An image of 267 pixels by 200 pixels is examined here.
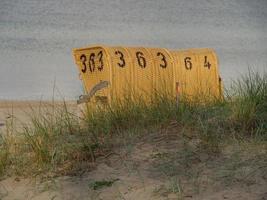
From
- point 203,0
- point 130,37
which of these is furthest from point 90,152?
point 203,0

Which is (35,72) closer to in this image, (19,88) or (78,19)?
(19,88)

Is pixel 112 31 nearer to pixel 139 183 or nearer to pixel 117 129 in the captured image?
pixel 117 129

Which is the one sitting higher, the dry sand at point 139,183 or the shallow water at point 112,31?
the shallow water at point 112,31

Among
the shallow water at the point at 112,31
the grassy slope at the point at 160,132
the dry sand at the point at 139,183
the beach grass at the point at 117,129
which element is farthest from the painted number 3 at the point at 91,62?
the shallow water at the point at 112,31

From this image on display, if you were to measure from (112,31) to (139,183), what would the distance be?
1229 cm

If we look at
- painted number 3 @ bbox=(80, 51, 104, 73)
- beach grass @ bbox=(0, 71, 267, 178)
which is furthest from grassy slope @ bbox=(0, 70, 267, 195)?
painted number 3 @ bbox=(80, 51, 104, 73)

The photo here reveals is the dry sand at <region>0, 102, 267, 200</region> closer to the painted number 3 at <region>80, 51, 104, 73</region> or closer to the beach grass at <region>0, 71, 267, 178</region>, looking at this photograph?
the beach grass at <region>0, 71, 267, 178</region>

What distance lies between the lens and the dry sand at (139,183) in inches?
114

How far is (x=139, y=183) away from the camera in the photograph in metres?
3.11

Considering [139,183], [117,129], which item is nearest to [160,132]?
[117,129]

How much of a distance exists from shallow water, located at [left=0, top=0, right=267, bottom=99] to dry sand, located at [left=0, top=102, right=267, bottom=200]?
27.1 feet

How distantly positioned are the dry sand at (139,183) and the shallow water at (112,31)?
8258mm

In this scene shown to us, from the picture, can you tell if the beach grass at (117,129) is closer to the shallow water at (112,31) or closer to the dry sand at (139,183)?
the dry sand at (139,183)

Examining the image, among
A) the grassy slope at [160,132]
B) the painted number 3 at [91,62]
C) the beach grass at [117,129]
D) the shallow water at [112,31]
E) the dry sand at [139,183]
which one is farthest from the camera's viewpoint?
the shallow water at [112,31]
